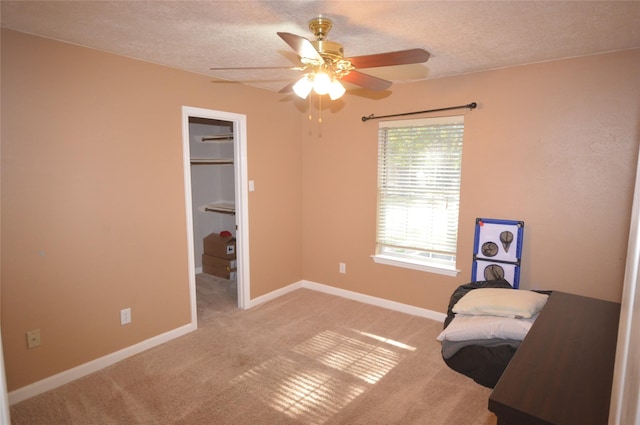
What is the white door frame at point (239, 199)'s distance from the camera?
331 centimetres

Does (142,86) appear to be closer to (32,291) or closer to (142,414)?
(32,291)

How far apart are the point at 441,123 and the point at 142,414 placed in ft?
11.0

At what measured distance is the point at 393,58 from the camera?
6.02 feet

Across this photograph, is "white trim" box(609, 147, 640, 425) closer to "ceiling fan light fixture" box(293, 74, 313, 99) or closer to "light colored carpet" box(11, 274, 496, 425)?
"ceiling fan light fixture" box(293, 74, 313, 99)

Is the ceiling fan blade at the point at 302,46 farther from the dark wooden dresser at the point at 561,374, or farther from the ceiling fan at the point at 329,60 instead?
the dark wooden dresser at the point at 561,374

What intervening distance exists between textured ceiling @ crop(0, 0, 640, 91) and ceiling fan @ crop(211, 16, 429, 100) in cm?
18

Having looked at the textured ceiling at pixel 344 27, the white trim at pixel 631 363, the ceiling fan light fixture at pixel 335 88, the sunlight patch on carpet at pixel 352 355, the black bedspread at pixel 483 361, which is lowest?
the sunlight patch on carpet at pixel 352 355

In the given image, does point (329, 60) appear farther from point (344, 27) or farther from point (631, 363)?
point (631, 363)

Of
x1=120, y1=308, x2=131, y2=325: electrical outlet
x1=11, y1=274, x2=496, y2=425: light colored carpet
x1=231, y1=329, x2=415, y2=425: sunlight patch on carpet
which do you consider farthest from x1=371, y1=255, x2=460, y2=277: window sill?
x1=120, y1=308, x2=131, y2=325: electrical outlet

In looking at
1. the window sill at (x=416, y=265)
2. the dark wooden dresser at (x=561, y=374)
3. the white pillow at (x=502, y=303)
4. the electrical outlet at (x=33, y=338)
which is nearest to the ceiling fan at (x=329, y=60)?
the dark wooden dresser at (x=561, y=374)

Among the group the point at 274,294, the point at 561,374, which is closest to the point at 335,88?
the point at 561,374

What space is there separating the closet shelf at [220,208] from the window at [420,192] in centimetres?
212

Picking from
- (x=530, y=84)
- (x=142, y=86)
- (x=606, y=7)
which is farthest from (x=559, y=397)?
(x=142, y=86)

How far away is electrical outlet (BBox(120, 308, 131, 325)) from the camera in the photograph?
9.62 feet
